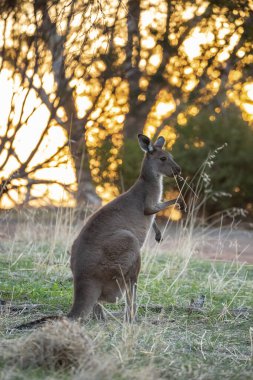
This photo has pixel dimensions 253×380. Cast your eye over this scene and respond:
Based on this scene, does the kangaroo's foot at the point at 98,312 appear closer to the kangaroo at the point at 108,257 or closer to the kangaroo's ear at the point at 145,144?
the kangaroo at the point at 108,257

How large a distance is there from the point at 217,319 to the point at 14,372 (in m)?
2.67

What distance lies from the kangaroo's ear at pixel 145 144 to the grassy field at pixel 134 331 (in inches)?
53.1

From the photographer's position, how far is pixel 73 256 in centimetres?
624

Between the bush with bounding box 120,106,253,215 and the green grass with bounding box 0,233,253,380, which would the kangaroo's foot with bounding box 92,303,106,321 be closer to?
the green grass with bounding box 0,233,253,380

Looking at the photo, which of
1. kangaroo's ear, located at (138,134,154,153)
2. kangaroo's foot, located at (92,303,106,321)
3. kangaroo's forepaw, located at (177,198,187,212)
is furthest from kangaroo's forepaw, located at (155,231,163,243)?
kangaroo's foot, located at (92,303,106,321)

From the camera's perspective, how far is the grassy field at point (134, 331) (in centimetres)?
457

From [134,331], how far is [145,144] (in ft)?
8.86

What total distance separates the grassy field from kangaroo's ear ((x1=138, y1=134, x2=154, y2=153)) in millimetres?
1348

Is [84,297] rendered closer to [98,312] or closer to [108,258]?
[108,258]

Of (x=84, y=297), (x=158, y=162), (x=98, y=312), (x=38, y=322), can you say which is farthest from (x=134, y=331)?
(x=158, y=162)

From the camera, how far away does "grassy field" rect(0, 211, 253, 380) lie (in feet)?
15.0

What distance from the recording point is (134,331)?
5.20 m

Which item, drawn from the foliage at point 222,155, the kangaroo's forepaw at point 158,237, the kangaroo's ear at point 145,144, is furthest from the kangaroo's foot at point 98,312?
the foliage at point 222,155

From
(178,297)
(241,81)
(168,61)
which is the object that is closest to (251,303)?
(178,297)
